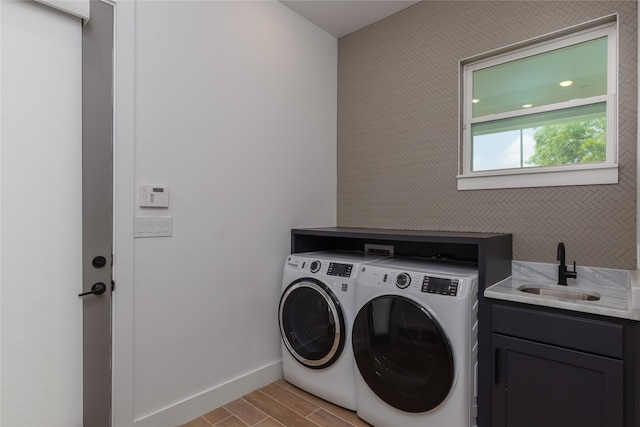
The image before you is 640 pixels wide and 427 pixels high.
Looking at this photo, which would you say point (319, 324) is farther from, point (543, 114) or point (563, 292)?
point (543, 114)

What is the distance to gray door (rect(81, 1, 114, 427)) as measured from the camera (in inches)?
63.0

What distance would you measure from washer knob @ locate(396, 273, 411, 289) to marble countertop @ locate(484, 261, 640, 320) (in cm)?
38

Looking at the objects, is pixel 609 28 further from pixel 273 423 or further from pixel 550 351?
pixel 273 423

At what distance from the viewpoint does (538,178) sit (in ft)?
6.64

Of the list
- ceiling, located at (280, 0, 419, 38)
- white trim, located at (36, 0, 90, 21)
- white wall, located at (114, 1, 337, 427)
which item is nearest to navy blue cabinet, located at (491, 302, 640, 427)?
white wall, located at (114, 1, 337, 427)

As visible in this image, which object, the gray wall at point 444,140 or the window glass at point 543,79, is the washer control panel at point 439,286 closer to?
the gray wall at point 444,140

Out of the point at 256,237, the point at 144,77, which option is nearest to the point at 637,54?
the point at 256,237

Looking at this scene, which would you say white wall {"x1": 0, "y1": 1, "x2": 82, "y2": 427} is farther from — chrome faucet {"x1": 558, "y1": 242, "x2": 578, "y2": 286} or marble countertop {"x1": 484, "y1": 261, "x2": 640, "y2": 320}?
chrome faucet {"x1": 558, "y1": 242, "x2": 578, "y2": 286}

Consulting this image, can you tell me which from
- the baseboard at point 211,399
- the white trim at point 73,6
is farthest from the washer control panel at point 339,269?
the white trim at point 73,6

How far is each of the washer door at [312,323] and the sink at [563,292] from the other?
42.4 inches

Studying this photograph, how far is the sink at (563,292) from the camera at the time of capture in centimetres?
170

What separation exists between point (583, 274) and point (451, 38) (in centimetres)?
178

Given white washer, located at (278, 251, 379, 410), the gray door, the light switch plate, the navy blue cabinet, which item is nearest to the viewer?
the navy blue cabinet

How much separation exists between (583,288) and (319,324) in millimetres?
1507
